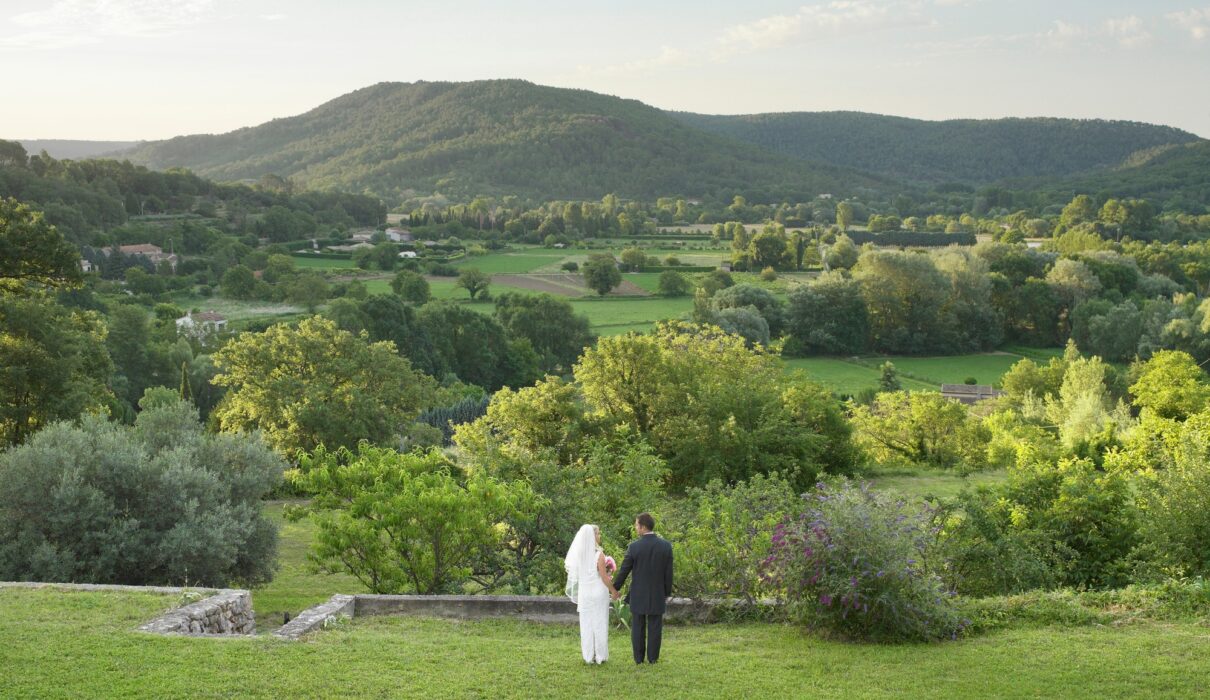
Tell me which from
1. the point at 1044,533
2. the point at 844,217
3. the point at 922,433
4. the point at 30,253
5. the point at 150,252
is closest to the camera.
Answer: the point at 1044,533

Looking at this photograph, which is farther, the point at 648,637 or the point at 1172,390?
the point at 1172,390

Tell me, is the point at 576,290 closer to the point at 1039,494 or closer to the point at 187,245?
the point at 187,245

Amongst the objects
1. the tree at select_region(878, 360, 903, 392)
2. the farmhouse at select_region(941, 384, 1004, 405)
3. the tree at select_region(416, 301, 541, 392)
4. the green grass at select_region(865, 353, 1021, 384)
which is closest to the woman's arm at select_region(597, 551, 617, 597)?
the farmhouse at select_region(941, 384, 1004, 405)

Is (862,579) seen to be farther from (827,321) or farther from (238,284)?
(238,284)

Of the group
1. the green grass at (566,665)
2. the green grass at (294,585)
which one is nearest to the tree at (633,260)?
the green grass at (294,585)

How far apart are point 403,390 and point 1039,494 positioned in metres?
20.8

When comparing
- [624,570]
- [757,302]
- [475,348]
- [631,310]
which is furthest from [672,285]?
[624,570]

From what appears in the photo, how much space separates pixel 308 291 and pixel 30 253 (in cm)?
5539

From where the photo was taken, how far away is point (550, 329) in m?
69.2

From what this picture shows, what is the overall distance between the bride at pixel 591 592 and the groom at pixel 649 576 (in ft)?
0.49

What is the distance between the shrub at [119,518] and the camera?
12922mm

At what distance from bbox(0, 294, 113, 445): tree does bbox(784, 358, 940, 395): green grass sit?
38.7 m

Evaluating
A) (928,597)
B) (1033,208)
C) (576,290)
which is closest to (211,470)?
(928,597)

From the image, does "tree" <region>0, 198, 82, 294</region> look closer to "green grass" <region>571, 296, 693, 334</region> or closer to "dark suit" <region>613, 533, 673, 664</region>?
"dark suit" <region>613, 533, 673, 664</region>
